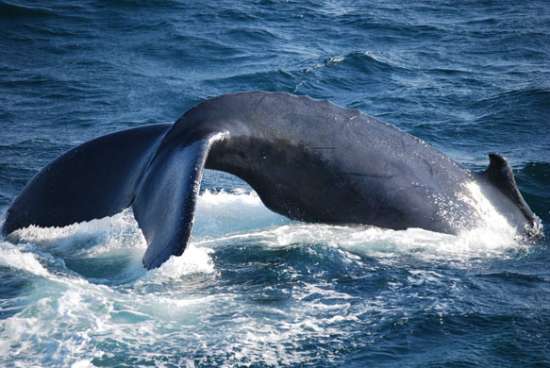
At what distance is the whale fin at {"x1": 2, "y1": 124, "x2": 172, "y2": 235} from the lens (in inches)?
288

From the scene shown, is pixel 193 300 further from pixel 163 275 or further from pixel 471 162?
pixel 471 162

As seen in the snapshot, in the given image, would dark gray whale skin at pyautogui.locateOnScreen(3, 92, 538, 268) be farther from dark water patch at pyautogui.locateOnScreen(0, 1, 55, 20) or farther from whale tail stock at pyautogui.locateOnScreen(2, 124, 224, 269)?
dark water patch at pyautogui.locateOnScreen(0, 1, 55, 20)

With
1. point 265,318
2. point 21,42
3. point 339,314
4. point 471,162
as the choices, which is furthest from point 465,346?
point 21,42

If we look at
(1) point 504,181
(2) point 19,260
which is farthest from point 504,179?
(2) point 19,260

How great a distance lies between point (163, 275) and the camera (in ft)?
25.0

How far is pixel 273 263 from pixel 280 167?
3.74ft

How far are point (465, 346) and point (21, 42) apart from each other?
15750mm

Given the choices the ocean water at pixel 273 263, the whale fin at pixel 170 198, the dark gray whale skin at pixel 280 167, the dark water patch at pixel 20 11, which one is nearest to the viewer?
the whale fin at pixel 170 198

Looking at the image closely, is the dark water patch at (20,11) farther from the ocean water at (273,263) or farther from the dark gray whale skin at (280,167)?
the dark gray whale skin at (280,167)

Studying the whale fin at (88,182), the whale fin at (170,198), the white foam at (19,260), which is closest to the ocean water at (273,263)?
the white foam at (19,260)

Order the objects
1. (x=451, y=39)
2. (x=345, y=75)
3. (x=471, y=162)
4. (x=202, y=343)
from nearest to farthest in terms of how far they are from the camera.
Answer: (x=202, y=343), (x=471, y=162), (x=345, y=75), (x=451, y=39)

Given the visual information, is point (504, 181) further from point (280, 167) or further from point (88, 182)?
point (88, 182)

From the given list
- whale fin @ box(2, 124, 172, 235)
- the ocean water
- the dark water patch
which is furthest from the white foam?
the dark water patch

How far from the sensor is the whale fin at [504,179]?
327 inches
